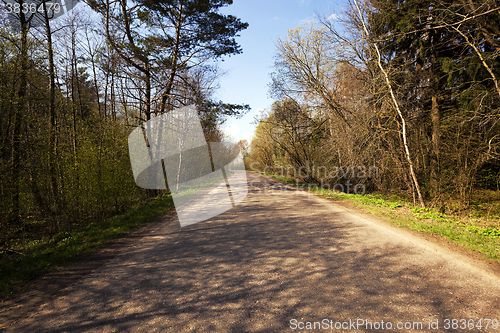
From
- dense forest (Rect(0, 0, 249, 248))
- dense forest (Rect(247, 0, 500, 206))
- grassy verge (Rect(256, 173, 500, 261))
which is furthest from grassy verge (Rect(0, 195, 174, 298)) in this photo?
dense forest (Rect(247, 0, 500, 206))

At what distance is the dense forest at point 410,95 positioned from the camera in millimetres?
7156

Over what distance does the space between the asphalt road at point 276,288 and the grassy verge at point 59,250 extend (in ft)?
3.23

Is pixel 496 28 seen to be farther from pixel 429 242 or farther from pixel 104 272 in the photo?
pixel 104 272

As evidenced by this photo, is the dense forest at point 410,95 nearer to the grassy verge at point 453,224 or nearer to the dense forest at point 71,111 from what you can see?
the grassy verge at point 453,224

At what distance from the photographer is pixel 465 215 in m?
7.04

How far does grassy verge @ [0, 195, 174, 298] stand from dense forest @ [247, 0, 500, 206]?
9870mm

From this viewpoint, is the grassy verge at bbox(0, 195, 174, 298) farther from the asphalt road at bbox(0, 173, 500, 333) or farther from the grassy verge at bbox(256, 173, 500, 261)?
the grassy verge at bbox(256, 173, 500, 261)

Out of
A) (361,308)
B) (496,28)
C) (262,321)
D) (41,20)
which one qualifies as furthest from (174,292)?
(496,28)

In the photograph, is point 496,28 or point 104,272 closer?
point 104,272

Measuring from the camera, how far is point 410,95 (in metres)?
9.81

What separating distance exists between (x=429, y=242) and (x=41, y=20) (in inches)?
497

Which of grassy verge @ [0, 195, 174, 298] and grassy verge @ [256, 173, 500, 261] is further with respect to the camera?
grassy verge @ [256, 173, 500, 261]

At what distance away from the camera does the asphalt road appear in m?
2.69

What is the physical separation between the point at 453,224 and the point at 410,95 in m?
6.21
